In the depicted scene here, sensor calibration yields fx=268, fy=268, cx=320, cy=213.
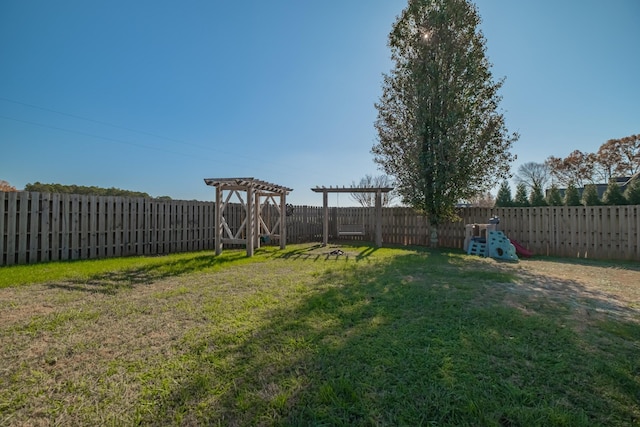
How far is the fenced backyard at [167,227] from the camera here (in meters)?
6.79

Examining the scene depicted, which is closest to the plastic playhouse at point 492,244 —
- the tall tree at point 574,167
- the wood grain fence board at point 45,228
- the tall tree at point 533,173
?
the wood grain fence board at point 45,228

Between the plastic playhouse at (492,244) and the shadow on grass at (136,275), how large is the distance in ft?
26.2

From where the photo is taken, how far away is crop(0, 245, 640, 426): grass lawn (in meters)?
1.57

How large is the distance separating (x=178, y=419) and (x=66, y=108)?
18129 mm

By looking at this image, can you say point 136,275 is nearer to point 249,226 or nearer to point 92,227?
point 249,226

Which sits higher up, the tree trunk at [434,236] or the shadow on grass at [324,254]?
the tree trunk at [434,236]

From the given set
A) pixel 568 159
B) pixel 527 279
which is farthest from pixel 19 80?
pixel 568 159

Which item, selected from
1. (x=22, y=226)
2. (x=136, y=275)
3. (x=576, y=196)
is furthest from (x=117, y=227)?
(x=576, y=196)

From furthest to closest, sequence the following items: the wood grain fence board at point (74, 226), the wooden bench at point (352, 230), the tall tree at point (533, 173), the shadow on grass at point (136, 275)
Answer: the tall tree at point (533, 173) < the wooden bench at point (352, 230) < the wood grain fence board at point (74, 226) < the shadow on grass at point (136, 275)

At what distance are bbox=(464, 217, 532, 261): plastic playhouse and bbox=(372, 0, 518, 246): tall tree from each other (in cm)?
123

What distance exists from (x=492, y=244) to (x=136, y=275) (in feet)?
32.4

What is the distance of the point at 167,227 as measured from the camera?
967 cm

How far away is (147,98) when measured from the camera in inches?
503

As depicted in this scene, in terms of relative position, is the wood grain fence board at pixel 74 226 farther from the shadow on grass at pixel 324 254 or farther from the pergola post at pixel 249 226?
the shadow on grass at pixel 324 254
